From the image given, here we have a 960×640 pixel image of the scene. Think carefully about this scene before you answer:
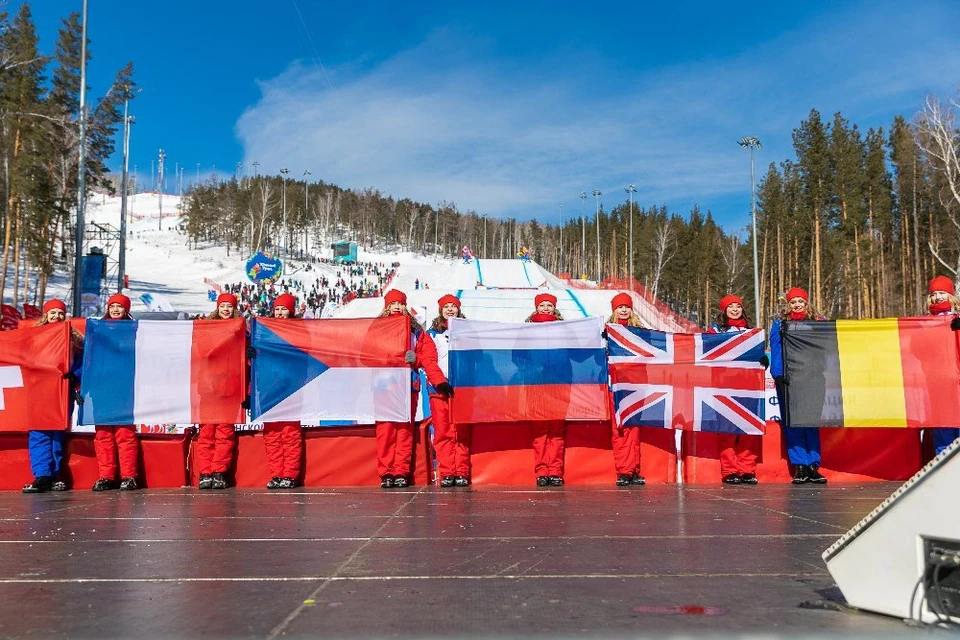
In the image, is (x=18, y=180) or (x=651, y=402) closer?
(x=651, y=402)

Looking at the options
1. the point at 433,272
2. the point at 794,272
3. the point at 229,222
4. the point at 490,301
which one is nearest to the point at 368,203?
the point at 229,222

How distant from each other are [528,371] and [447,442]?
4.04 feet

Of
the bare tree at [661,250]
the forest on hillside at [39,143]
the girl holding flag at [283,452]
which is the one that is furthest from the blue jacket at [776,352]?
the bare tree at [661,250]

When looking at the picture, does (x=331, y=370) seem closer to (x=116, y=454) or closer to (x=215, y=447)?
(x=215, y=447)

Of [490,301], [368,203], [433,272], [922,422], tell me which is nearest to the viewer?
[922,422]

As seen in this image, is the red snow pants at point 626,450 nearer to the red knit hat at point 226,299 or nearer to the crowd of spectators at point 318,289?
the red knit hat at point 226,299

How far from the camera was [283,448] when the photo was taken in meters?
8.34

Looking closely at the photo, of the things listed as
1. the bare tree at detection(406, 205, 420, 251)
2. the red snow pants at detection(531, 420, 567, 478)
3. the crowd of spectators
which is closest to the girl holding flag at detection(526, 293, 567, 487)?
the red snow pants at detection(531, 420, 567, 478)

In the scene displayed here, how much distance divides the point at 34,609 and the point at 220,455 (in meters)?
5.07

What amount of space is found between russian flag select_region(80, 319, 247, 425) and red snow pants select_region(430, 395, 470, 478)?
7.30ft

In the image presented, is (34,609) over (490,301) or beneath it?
beneath

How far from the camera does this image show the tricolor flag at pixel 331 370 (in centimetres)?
839

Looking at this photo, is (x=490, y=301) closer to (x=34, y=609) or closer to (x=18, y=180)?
(x=18, y=180)

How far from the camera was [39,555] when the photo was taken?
4.57 meters
